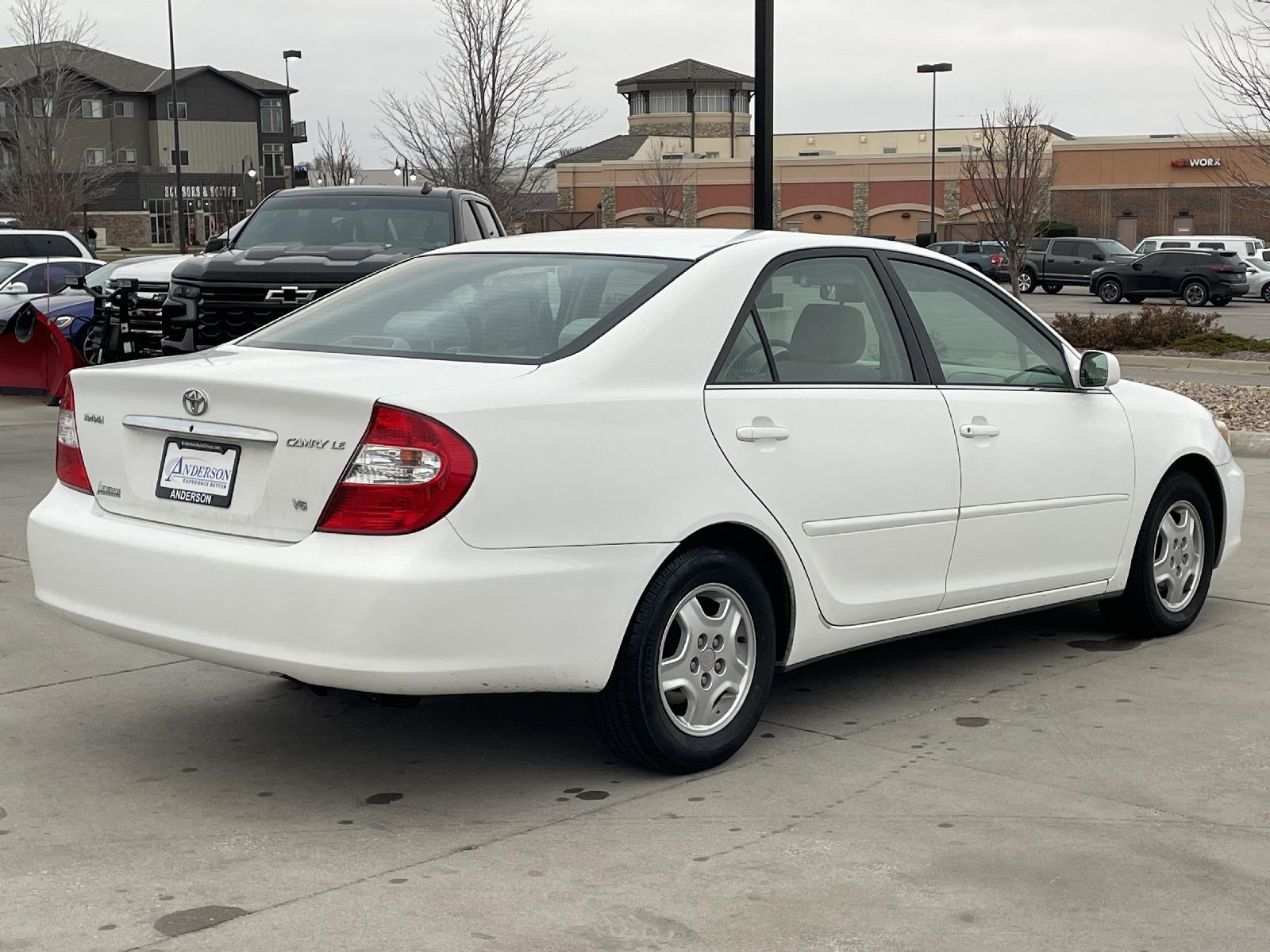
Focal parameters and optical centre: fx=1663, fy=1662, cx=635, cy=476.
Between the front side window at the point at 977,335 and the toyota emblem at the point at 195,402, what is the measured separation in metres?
2.49

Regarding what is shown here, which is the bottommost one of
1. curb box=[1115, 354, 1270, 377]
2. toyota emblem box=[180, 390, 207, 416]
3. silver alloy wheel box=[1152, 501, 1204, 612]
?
curb box=[1115, 354, 1270, 377]

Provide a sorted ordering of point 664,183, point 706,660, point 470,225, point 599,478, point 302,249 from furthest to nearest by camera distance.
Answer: point 664,183
point 470,225
point 302,249
point 706,660
point 599,478

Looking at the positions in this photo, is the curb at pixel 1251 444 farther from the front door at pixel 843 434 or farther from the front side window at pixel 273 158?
the front side window at pixel 273 158

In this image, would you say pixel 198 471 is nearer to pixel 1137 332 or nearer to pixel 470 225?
pixel 470 225

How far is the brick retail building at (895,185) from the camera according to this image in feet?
230

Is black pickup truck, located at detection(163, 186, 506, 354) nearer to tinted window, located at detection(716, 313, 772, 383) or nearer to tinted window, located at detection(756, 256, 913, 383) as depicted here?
tinted window, located at detection(756, 256, 913, 383)

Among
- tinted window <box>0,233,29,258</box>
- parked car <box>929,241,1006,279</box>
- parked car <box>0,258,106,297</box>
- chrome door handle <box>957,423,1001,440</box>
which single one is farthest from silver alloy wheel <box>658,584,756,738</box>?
parked car <box>929,241,1006,279</box>

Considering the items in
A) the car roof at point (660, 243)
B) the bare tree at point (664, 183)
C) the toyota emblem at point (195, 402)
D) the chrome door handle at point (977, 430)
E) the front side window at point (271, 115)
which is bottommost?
the chrome door handle at point (977, 430)

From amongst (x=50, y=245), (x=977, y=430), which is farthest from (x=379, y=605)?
(x=50, y=245)

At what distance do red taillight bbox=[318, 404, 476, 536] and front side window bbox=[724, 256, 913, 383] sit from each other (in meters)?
1.33

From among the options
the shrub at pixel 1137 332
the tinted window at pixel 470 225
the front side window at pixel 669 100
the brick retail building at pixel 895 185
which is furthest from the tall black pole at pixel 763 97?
the front side window at pixel 669 100

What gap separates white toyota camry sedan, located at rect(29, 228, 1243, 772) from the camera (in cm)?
430

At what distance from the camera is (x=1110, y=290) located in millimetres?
43094

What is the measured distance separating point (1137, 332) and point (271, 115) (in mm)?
87887
